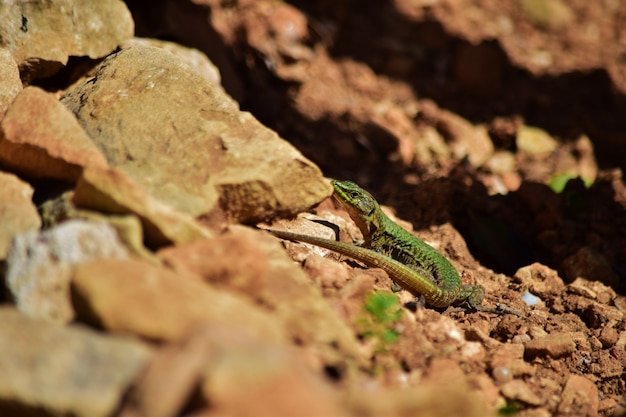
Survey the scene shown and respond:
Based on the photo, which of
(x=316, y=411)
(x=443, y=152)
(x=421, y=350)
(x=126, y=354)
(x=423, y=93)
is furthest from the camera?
(x=423, y=93)

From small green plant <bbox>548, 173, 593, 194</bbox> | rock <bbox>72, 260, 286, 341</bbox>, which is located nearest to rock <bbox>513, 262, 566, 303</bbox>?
small green plant <bbox>548, 173, 593, 194</bbox>

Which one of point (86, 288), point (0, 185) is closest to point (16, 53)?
point (0, 185)

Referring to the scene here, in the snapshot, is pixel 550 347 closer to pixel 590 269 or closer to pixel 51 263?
pixel 590 269

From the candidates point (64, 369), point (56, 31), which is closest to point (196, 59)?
point (56, 31)

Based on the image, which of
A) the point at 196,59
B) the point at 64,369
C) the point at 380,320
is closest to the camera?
the point at 64,369

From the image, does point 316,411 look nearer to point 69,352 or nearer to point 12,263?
point 69,352

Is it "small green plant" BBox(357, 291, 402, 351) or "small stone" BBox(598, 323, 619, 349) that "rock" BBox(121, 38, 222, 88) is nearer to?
"small green plant" BBox(357, 291, 402, 351)

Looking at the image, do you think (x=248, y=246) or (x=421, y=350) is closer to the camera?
(x=248, y=246)
